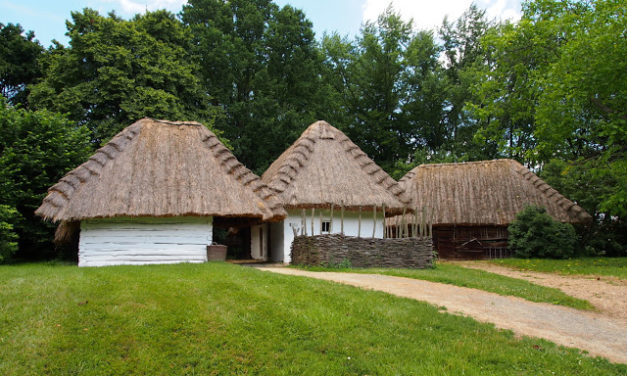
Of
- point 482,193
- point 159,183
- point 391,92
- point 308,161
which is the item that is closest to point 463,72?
point 391,92

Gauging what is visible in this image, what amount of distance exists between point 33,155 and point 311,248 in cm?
977

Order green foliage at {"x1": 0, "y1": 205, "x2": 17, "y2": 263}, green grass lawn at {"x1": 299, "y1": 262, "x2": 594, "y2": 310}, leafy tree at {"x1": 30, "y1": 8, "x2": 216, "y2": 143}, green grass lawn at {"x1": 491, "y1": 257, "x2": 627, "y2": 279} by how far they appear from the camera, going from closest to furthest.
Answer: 1. green grass lawn at {"x1": 299, "y1": 262, "x2": 594, "y2": 310}
2. green foliage at {"x1": 0, "y1": 205, "x2": 17, "y2": 263}
3. green grass lawn at {"x1": 491, "y1": 257, "x2": 627, "y2": 279}
4. leafy tree at {"x1": 30, "y1": 8, "x2": 216, "y2": 143}

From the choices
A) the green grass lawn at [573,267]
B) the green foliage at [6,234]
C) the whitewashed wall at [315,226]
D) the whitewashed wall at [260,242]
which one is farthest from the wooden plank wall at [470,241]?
the green foliage at [6,234]

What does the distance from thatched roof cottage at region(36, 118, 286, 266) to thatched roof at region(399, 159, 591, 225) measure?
467 inches

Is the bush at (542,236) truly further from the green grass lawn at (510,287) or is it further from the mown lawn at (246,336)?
the mown lawn at (246,336)

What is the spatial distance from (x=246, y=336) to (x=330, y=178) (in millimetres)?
11491

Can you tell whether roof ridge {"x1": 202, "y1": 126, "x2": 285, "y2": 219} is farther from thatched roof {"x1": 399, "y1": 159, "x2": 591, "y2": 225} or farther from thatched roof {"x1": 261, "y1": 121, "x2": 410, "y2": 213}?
thatched roof {"x1": 399, "y1": 159, "x2": 591, "y2": 225}

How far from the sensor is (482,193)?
950 inches

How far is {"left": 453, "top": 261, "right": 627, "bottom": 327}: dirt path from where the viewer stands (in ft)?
31.6

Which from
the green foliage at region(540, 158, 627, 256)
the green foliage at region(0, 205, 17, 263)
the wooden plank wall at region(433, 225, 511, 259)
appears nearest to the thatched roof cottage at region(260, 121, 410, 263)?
the wooden plank wall at region(433, 225, 511, 259)

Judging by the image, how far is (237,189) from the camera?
596 inches

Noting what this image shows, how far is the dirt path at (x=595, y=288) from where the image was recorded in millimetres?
9617

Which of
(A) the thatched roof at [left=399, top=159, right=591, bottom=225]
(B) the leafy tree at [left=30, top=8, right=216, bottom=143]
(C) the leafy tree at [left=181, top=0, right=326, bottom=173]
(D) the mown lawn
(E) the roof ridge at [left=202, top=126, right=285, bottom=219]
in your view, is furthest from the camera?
(C) the leafy tree at [left=181, top=0, right=326, bottom=173]

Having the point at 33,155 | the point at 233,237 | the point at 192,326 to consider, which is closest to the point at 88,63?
the point at 33,155
